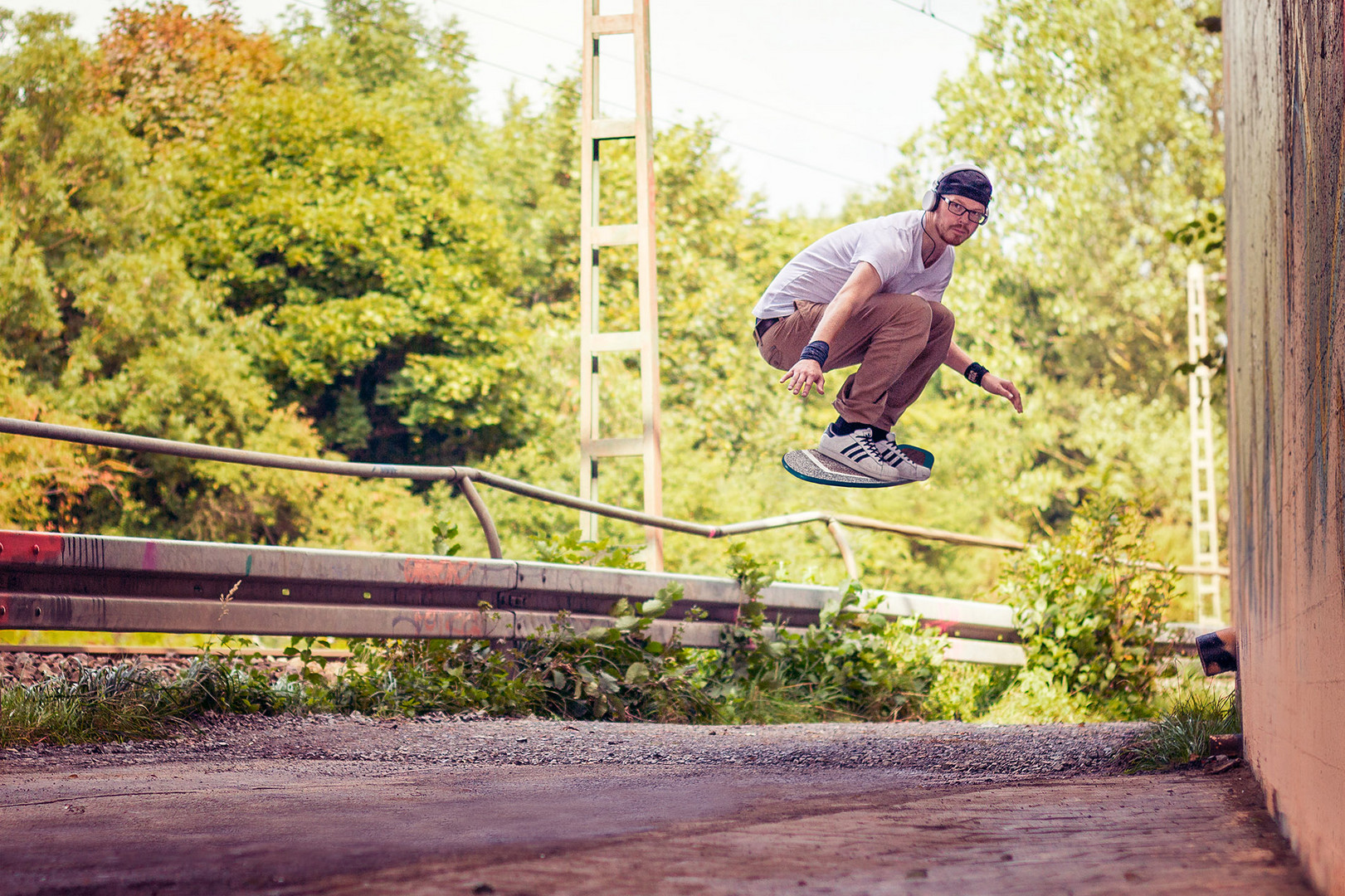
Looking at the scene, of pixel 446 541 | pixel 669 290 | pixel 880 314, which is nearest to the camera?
pixel 880 314

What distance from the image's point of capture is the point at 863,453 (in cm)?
417

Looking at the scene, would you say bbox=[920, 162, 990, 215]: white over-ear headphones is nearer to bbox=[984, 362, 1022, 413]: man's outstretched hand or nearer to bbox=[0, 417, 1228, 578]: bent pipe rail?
bbox=[984, 362, 1022, 413]: man's outstretched hand

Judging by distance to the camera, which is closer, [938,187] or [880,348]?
[938,187]

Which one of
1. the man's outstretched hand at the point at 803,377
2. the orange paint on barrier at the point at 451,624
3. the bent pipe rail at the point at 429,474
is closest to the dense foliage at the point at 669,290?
the bent pipe rail at the point at 429,474

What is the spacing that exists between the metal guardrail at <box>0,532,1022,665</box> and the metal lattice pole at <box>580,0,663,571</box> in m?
3.83

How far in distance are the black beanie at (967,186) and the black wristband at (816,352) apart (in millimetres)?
676

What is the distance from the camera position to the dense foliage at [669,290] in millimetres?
26062

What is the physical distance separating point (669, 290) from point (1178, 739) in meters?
25.2

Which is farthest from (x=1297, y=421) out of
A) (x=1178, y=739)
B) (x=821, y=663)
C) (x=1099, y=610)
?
(x=1099, y=610)

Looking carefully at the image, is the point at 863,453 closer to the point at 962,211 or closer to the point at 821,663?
the point at 962,211

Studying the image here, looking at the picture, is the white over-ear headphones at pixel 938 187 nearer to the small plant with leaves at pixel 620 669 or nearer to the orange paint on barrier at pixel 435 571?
the orange paint on barrier at pixel 435 571

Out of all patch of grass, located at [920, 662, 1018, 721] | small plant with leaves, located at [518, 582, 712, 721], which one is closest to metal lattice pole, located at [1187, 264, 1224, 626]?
patch of grass, located at [920, 662, 1018, 721]

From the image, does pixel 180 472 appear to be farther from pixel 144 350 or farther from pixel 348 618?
pixel 348 618

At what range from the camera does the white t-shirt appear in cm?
400
